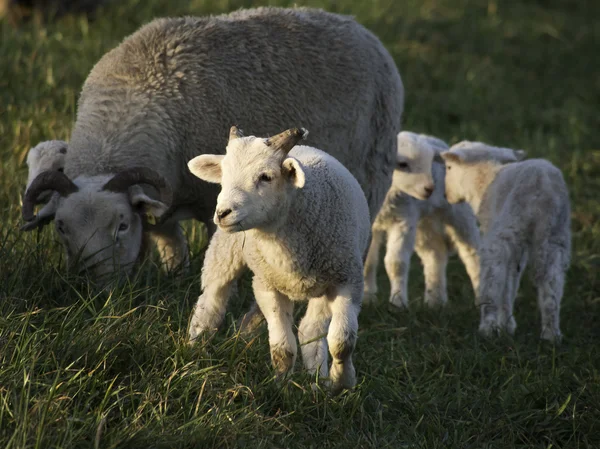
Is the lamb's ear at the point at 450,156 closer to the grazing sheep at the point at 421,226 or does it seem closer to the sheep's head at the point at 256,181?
the grazing sheep at the point at 421,226

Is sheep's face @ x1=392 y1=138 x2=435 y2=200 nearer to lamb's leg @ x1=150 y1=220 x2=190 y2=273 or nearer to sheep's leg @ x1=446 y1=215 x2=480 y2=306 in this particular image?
sheep's leg @ x1=446 y1=215 x2=480 y2=306

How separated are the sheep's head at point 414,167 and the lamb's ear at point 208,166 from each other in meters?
3.14

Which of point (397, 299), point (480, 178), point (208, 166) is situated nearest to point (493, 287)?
point (397, 299)

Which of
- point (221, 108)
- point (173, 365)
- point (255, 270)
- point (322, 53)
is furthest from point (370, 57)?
point (173, 365)

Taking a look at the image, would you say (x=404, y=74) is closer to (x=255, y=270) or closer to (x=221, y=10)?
(x=221, y=10)

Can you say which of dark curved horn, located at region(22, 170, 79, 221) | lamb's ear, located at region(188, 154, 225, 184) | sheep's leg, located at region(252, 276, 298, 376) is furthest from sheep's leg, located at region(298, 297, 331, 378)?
dark curved horn, located at region(22, 170, 79, 221)

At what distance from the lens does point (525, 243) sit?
6875mm

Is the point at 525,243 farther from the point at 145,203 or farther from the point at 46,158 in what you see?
the point at 46,158

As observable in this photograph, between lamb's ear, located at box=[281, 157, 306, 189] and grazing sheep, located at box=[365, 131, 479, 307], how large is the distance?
3002 mm

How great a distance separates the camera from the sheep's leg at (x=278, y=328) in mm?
4738

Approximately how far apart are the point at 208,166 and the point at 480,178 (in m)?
3.48

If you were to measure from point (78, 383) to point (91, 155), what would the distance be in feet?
7.28

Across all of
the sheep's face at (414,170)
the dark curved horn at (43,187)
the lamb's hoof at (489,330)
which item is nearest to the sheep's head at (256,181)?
the dark curved horn at (43,187)

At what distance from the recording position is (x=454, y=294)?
8523 mm
